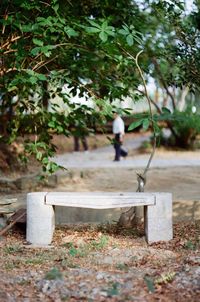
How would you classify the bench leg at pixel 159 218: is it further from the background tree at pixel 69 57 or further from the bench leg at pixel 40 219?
the bench leg at pixel 40 219

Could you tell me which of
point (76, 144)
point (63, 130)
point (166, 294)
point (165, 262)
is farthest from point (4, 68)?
point (76, 144)

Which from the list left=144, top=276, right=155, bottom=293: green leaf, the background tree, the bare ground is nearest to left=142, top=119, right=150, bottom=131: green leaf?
the background tree

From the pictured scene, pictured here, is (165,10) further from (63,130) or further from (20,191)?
(20,191)

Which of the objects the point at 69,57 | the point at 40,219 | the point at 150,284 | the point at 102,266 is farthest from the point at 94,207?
the point at 69,57

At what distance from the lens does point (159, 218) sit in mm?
5672

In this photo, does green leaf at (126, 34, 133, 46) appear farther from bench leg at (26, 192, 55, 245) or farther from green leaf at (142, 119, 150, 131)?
bench leg at (26, 192, 55, 245)

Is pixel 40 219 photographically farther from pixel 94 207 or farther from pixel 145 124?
pixel 145 124

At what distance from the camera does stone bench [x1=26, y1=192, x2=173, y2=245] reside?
559 cm

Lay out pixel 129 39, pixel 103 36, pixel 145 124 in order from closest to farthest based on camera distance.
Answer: pixel 103 36, pixel 129 39, pixel 145 124

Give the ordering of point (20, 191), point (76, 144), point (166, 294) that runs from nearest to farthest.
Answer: point (166, 294) < point (20, 191) < point (76, 144)

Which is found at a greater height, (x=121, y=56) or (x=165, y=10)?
(x=165, y=10)

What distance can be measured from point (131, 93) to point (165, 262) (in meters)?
2.77

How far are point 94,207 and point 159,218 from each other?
29.1 inches

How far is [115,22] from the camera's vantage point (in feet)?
23.7
